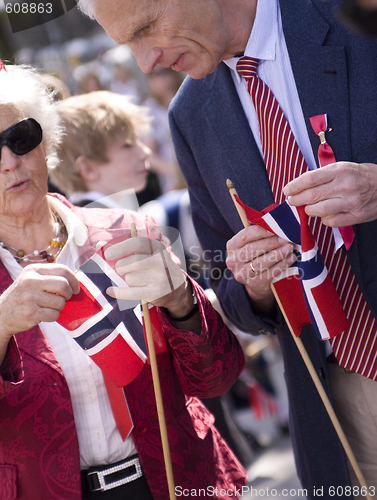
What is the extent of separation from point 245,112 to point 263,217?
57cm

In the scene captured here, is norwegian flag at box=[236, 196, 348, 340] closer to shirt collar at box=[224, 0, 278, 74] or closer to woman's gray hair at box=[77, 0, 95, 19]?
shirt collar at box=[224, 0, 278, 74]

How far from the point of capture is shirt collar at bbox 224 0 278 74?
1812 mm

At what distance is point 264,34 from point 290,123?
1.07 feet

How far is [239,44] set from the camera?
1.87 meters

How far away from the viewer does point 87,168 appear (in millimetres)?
3197

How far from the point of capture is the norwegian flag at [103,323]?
5.24ft

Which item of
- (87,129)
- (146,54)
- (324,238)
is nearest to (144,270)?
(324,238)

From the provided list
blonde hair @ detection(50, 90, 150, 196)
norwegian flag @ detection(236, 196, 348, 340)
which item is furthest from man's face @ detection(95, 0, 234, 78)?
blonde hair @ detection(50, 90, 150, 196)

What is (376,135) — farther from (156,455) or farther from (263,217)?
(156,455)

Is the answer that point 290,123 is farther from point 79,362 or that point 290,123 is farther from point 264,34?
point 79,362

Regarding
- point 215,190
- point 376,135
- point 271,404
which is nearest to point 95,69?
point 271,404

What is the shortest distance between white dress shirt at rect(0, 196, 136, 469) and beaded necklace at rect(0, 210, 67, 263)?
0.26m

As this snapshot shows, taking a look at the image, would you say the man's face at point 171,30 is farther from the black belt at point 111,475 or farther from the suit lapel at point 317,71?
the black belt at point 111,475

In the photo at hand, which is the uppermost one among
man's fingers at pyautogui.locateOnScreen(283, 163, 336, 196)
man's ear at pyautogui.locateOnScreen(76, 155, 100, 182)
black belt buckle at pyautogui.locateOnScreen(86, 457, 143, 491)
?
man's ear at pyautogui.locateOnScreen(76, 155, 100, 182)
